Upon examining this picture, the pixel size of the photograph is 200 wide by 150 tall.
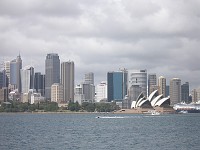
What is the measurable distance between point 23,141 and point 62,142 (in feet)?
17.3

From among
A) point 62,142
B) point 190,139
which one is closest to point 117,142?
point 62,142

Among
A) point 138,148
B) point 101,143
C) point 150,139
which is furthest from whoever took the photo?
point 150,139

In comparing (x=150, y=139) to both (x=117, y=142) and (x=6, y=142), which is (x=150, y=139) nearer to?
(x=117, y=142)

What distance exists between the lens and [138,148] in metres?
55.2

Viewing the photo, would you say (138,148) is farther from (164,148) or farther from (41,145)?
(41,145)

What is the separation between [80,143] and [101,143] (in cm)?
231

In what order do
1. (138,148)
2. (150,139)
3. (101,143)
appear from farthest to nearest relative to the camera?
(150,139)
(101,143)
(138,148)

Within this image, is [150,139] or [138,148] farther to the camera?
[150,139]

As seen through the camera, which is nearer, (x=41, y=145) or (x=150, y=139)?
(x=41, y=145)

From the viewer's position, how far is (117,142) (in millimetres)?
62094

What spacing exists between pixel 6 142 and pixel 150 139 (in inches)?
674

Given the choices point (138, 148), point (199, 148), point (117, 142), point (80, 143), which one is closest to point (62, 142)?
point (80, 143)

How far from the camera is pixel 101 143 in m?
60.8

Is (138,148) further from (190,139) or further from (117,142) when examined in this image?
(190,139)
